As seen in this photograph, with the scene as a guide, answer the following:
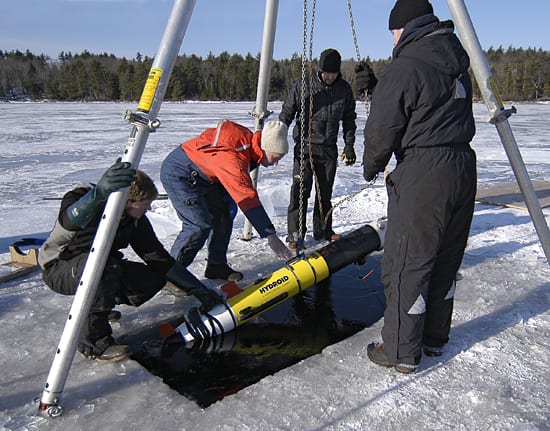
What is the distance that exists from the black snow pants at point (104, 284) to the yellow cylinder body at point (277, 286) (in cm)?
61

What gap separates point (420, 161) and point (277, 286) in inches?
54.2

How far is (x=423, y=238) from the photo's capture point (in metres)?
2.38

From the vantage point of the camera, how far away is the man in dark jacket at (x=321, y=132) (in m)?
4.80

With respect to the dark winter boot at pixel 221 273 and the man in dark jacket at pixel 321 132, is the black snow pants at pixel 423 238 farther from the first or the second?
the man in dark jacket at pixel 321 132

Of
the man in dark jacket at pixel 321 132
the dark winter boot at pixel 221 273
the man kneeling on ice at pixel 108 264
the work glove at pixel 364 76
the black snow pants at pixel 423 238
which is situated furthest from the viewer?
the man in dark jacket at pixel 321 132

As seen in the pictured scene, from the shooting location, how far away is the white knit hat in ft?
10.5

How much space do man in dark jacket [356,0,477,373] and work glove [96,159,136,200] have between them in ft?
4.03

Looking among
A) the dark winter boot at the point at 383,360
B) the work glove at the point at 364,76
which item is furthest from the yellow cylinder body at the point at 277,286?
the work glove at the point at 364,76

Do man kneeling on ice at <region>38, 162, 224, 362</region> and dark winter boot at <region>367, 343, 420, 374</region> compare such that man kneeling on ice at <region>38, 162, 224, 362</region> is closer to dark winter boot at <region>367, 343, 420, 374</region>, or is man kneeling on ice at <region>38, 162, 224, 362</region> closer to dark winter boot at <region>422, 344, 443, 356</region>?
dark winter boot at <region>367, 343, 420, 374</region>

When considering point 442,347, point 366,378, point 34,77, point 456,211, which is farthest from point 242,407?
point 34,77

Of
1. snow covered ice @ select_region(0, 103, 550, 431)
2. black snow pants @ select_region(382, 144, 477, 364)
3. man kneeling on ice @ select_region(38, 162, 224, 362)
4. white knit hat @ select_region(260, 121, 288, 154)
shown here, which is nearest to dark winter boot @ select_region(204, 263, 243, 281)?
snow covered ice @ select_region(0, 103, 550, 431)

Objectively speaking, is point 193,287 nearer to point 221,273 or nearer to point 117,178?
point 221,273

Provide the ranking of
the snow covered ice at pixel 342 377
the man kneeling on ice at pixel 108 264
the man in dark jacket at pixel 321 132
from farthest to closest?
the man in dark jacket at pixel 321 132, the man kneeling on ice at pixel 108 264, the snow covered ice at pixel 342 377

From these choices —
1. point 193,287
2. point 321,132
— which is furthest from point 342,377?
point 321,132
